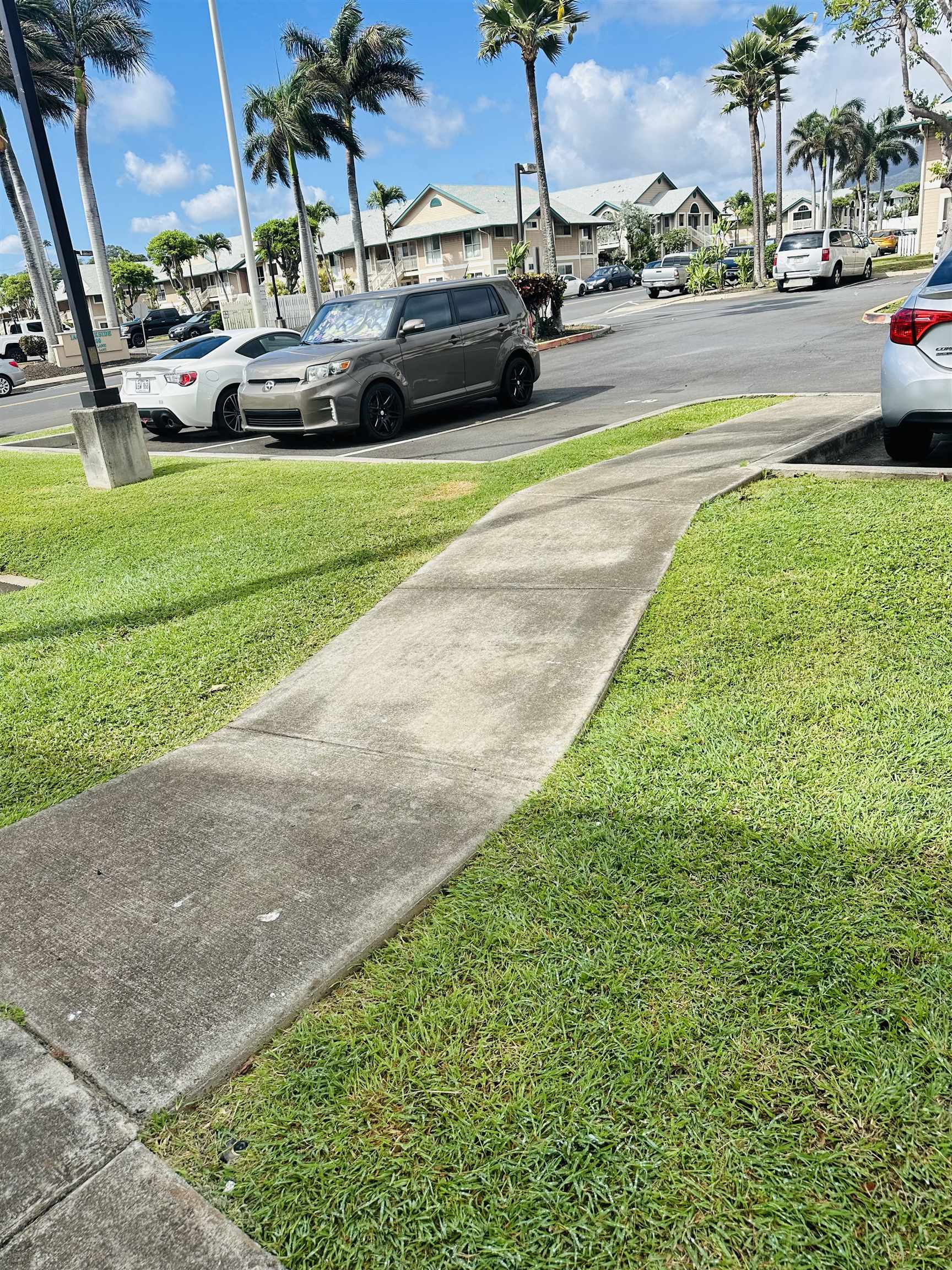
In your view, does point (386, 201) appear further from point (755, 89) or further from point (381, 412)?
point (381, 412)

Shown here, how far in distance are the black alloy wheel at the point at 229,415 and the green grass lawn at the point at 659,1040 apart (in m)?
11.1

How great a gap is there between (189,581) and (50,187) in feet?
17.8

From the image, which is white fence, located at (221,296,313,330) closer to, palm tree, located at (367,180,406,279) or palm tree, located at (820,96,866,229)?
palm tree, located at (367,180,406,279)

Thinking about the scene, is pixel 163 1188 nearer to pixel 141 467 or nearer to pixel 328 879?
pixel 328 879

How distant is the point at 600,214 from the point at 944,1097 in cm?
9090

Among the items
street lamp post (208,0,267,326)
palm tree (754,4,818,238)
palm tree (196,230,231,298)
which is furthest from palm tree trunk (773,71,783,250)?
palm tree (196,230,231,298)

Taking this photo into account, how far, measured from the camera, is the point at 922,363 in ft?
19.3

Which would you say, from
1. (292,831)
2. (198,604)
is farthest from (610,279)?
(292,831)

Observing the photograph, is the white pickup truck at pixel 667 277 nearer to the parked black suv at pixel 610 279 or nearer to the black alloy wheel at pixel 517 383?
the parked black suv at pixel 610 279

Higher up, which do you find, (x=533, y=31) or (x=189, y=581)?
(x=533, y=31)

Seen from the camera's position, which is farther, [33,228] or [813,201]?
[813,201]

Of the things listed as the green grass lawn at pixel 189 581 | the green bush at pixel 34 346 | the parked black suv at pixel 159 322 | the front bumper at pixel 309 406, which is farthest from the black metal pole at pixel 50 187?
the green bush at pixel 34 346

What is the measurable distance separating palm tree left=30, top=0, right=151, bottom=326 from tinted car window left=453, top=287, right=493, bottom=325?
3644cm

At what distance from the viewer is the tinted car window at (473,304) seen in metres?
12.5
